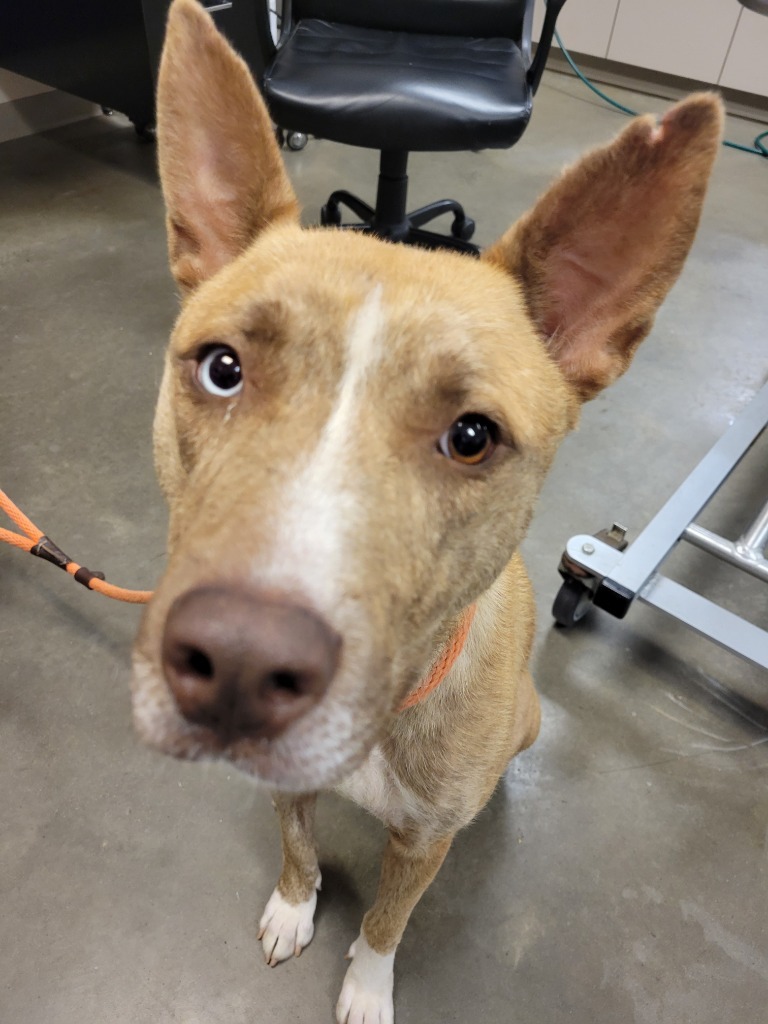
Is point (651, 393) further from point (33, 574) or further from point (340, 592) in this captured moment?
point (340, 592)

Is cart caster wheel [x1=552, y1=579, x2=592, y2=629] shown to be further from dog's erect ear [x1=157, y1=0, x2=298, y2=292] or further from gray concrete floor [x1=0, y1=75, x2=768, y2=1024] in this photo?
dog's erect ear [x1=157, y1=0, x2=298, y2=292]

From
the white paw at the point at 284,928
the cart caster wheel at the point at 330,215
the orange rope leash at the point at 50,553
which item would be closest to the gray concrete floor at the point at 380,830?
the white paw at the point at 284,928

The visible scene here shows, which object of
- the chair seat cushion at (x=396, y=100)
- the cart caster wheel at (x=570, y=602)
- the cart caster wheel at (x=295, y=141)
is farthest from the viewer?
the cart caster wheel at (x=295, y=141)

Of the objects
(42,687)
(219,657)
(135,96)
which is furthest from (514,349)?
(135,96)

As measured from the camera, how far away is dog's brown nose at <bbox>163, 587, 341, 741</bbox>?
0.67m

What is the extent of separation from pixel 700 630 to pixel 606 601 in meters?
0.30

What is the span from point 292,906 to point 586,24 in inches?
311

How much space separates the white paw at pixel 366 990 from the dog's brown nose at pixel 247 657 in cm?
117

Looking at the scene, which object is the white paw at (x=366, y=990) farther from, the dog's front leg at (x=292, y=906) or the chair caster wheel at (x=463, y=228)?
the chair caster wheel at (x=463, y=228)

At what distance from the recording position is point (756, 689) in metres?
2.37

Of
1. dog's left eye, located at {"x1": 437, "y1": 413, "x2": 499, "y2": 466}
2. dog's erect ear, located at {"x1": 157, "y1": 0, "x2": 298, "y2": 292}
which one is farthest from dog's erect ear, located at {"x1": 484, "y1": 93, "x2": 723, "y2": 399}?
dog's erect ear, located at {"x1": 157, "y1": 0, "x2": 298, "y2": 292}

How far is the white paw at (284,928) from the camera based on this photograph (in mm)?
1696

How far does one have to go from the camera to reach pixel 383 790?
132cm

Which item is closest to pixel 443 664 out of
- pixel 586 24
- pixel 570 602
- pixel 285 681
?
pixel 285 681
